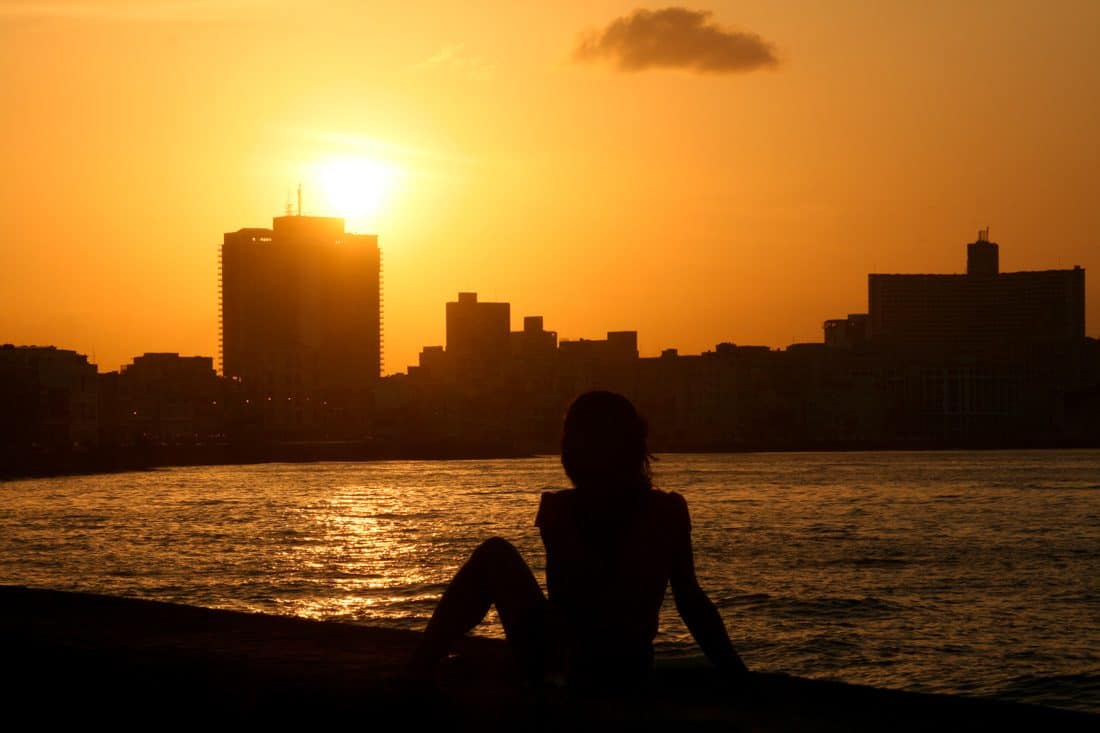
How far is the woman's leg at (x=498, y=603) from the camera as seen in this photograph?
647 cm

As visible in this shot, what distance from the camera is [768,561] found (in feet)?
129

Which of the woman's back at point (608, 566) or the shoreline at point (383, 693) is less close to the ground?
the woman's back at point (608, 566)

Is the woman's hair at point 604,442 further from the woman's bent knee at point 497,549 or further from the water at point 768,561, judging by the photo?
the water at point 768,561

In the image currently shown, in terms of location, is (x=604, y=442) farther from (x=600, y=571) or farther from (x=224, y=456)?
(x=224, y=456)

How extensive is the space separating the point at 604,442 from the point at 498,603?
85 cm

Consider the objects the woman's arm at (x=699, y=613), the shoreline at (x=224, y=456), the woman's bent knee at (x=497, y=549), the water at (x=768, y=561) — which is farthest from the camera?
the shoreline at (x=224, y=456)

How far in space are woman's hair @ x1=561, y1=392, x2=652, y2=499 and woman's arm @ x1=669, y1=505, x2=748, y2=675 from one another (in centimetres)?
38

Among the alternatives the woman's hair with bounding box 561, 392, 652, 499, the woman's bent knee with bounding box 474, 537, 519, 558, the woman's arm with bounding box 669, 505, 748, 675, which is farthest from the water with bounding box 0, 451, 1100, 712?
the woman's hair with bounding box 561, 392, 652, 499

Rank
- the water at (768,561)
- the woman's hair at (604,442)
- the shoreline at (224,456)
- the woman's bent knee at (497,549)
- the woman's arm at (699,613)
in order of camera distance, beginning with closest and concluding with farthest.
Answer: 1. the woman's hair at (604,442)
2. the woman's arm at (699,613)
3. the woman's bent knee at (497,549)
4. the water at (768,561)
5. the shoreline at (224,456)

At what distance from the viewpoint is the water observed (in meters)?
22.7

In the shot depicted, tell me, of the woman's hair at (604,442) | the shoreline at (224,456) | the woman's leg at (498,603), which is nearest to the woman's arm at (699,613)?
the woman's hair at (604,442)

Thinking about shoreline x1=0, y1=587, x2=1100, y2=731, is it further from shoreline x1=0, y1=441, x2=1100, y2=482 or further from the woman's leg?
shoreline x1=0, y1=441, x2=1100, y2=482

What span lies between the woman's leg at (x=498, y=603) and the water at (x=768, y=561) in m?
12.9

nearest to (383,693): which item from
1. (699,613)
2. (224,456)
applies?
(699,613)
